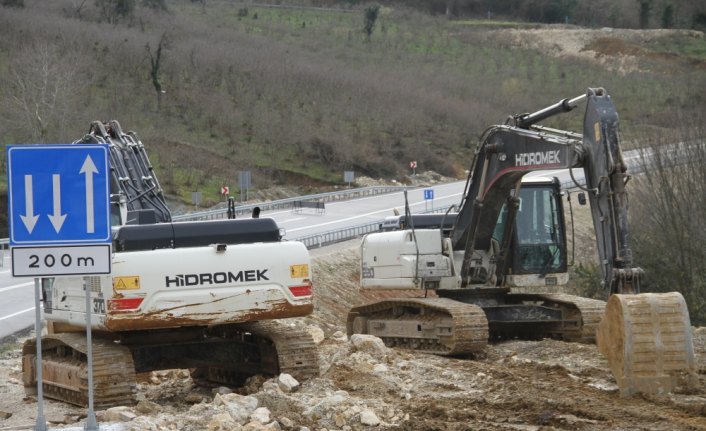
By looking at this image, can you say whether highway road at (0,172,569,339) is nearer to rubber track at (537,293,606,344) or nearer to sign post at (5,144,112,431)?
rubber track at (537,293,606,344)

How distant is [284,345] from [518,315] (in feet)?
21.5

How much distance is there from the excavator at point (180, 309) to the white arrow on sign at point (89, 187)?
117 inches

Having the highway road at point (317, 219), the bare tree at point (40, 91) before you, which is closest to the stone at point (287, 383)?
the highway road at point (317, 219)

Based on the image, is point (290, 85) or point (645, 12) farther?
point (645, 12)

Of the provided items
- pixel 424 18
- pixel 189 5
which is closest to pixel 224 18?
pixel 189 5

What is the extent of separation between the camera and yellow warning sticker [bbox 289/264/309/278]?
1430 centimetres

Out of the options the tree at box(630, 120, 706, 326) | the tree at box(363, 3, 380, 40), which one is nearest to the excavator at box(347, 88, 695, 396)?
the tree at box(630, 120, 706, 326)

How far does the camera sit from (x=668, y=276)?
3712 centimetres

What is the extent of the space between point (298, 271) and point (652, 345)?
404 cm

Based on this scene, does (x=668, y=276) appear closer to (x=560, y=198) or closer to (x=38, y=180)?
(x=560, y=198)

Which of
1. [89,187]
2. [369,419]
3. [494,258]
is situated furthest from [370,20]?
[89,187]

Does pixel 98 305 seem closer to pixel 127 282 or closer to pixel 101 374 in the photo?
pixel 127 282

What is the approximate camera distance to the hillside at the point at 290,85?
60469 millimetres

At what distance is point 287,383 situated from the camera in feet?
45.5
